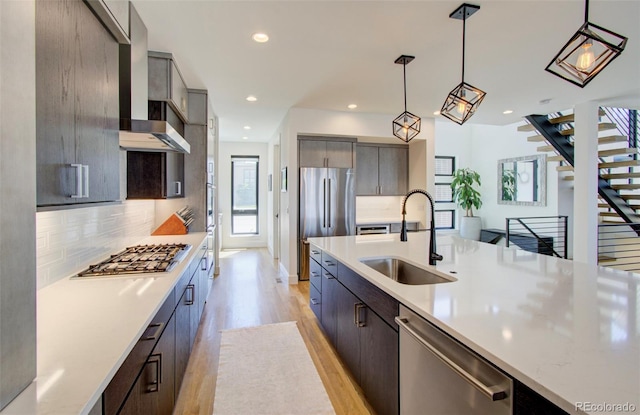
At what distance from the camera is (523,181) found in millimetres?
7086

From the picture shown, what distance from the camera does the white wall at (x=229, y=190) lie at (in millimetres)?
7797

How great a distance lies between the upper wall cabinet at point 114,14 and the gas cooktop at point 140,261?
1.30m

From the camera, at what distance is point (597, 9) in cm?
229

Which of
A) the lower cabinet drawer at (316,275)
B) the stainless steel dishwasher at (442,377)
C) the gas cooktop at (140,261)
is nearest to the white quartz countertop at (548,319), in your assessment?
the stainless steel dishwasher at (442,377)

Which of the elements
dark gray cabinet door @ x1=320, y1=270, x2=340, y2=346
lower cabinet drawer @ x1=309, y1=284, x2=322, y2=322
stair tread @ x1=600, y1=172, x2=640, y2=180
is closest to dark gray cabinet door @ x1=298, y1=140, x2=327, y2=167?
lower cabinet drawer @ x1=309, y1=284, x2=322, y2=322

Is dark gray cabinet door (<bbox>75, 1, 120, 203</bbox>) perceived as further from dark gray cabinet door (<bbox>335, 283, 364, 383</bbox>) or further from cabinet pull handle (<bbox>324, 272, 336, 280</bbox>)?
cabinet pull handle (<bbox>324, 272, 336, 280</bbox>)

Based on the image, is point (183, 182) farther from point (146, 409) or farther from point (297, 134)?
point (146, 409)

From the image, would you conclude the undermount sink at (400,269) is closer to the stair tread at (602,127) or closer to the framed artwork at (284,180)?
the framed artwork at (284,180)

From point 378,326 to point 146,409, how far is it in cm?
116

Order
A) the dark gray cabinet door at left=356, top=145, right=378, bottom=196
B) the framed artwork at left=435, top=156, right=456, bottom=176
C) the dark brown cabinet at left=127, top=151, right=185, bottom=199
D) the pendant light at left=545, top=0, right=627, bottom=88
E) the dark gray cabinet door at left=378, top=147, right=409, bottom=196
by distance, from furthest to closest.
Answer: the framed artwork at left=435, top=156, right=456, bottom=176
the dark gray cabinet door at left=378, top=147, right=409, bottom=196
the dark gray cabinet door at left=356, top=145, right=378, bottom=196
the dark brown cabinet at left=127, top=151, right=185, bottom=199
the pendant light at left=545, top=0, right=627, bottom=88

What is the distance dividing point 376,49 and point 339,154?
2407mm

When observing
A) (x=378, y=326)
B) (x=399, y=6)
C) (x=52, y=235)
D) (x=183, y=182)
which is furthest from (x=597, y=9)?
(x=183, y=182)

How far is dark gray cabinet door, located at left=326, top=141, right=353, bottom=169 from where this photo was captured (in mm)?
5176

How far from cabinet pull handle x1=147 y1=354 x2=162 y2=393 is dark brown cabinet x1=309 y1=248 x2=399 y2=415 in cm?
112
